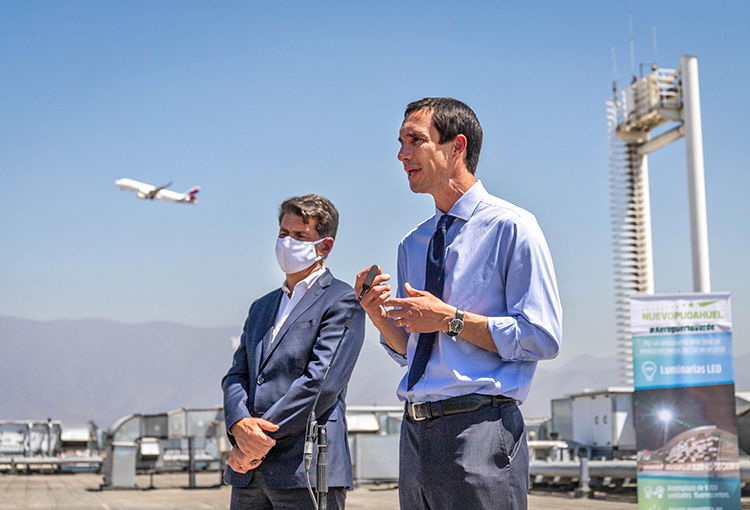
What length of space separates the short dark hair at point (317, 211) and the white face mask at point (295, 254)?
8 cm

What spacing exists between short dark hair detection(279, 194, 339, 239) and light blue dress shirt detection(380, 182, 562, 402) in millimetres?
991

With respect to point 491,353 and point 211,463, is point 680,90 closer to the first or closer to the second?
point 211,463

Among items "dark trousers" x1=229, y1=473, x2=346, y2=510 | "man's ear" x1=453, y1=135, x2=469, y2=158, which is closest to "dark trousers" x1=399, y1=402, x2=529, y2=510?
"man's ear" x1=453, y1=135, x2=469, y2=158

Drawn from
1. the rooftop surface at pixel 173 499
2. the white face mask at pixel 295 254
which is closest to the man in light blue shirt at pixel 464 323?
the white face mask at pixel 295 254

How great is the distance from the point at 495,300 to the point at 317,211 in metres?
1.19

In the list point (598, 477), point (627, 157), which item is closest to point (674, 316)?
point (598, 477)

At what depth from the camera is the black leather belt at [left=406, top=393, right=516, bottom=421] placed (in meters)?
1.83

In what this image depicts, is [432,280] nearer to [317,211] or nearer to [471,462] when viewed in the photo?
[471,462]

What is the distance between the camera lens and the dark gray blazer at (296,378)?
2.61 m

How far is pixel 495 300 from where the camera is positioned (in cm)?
194

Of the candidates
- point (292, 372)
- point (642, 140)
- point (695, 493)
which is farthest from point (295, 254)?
point (642, 140)

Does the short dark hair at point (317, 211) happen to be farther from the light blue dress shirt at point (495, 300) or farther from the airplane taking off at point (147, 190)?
the airplane taking off at point (147, 190)

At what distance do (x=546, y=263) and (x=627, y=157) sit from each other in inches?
1311

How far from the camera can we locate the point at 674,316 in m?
7.68
